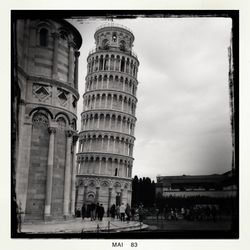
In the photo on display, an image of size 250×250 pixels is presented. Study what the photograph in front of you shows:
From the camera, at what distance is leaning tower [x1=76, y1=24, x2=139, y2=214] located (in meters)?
33.5

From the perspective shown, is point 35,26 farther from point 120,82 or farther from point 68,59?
point 120,82

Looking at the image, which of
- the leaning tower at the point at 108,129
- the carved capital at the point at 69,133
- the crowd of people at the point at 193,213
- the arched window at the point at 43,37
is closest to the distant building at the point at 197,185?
the crowd of people at the point at 193,213

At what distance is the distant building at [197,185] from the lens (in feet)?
29.0

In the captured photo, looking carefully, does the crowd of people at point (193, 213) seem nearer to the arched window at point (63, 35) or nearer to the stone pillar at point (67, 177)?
the stone pillar at point (67, 177)

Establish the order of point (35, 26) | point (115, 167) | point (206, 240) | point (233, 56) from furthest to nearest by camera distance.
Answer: point (115, 167), point (35, 26), point (233, 56), point (206, 240)

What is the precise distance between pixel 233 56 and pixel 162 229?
4537 millimetres

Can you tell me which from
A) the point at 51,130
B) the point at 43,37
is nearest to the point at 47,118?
the point at 51,130

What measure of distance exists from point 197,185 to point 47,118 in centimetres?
556

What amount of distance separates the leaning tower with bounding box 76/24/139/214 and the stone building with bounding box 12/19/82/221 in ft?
62.3

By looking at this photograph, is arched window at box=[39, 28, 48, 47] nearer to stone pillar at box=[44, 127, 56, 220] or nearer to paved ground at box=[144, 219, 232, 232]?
stone pillar at box=[44, 127, 56, 220]

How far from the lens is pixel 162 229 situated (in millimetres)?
8984

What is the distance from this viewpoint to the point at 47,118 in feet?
41.2

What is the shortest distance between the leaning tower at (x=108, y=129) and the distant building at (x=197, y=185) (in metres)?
20.7
